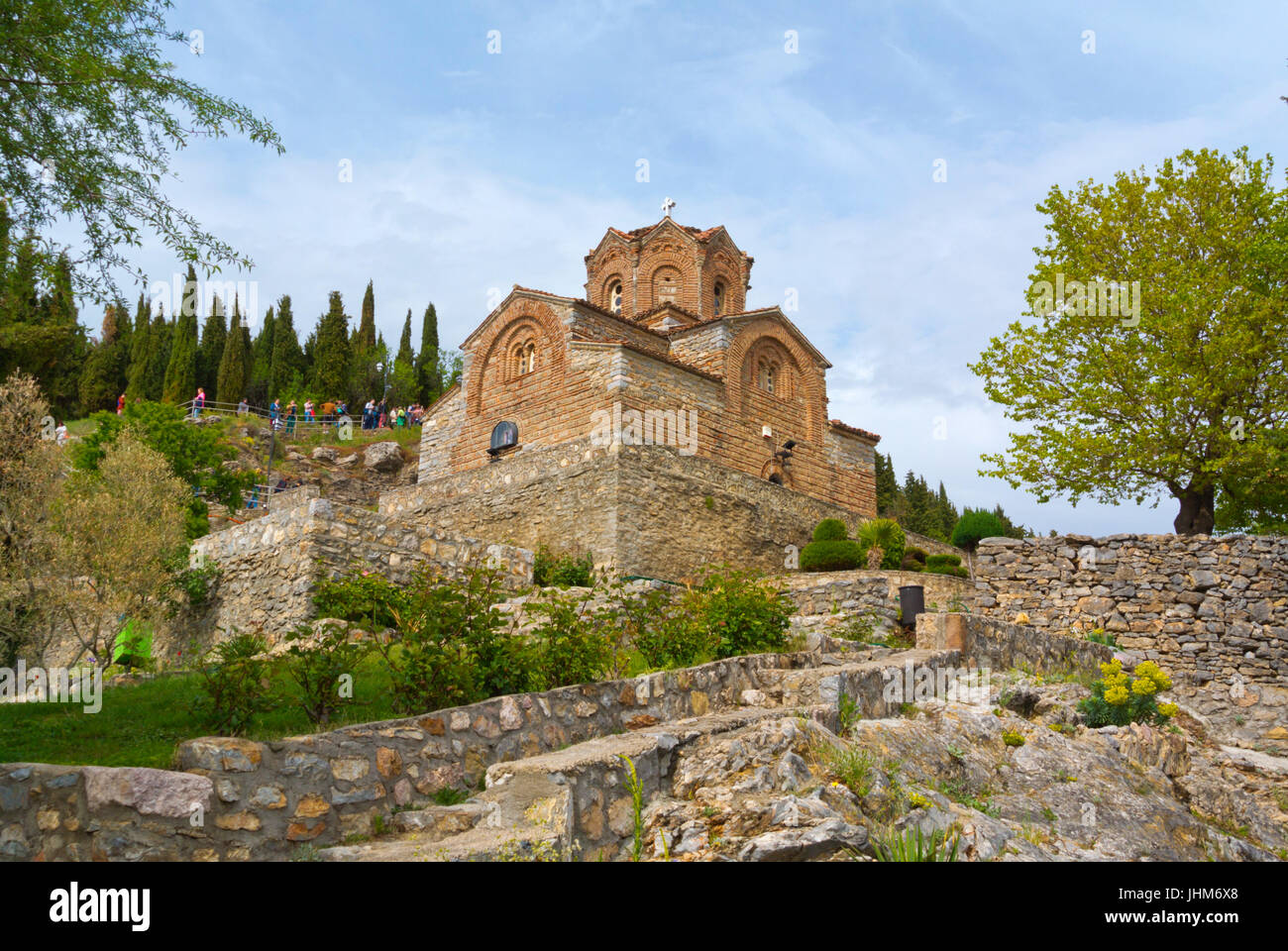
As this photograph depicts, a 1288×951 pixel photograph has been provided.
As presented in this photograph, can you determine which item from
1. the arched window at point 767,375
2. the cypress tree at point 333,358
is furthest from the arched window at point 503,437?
the cypress tree at point 333,358

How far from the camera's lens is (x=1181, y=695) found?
15.5 m

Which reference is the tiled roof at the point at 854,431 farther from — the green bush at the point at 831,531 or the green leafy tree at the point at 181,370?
the green leafy tree at the point at 181,370

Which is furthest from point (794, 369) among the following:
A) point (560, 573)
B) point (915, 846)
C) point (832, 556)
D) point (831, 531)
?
point (915, 846)

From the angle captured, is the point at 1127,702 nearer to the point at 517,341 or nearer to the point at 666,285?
the point at 517,341

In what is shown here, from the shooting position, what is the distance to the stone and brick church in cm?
2194

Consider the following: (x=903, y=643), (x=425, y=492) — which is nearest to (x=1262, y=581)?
(x=903, y=643)

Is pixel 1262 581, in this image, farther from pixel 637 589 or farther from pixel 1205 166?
pixel 637 589

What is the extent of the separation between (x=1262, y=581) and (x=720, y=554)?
1097cm

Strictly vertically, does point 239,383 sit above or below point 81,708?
above

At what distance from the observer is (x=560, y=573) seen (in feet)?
58.9

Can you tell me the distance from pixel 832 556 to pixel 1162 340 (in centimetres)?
855

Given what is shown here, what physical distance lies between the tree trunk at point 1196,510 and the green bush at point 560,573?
1162cm

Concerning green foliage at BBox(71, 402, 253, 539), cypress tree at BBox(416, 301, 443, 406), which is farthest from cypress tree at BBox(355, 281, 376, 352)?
green foliage at BBox(71, 402, 253, 539)

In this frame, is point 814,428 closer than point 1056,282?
No
